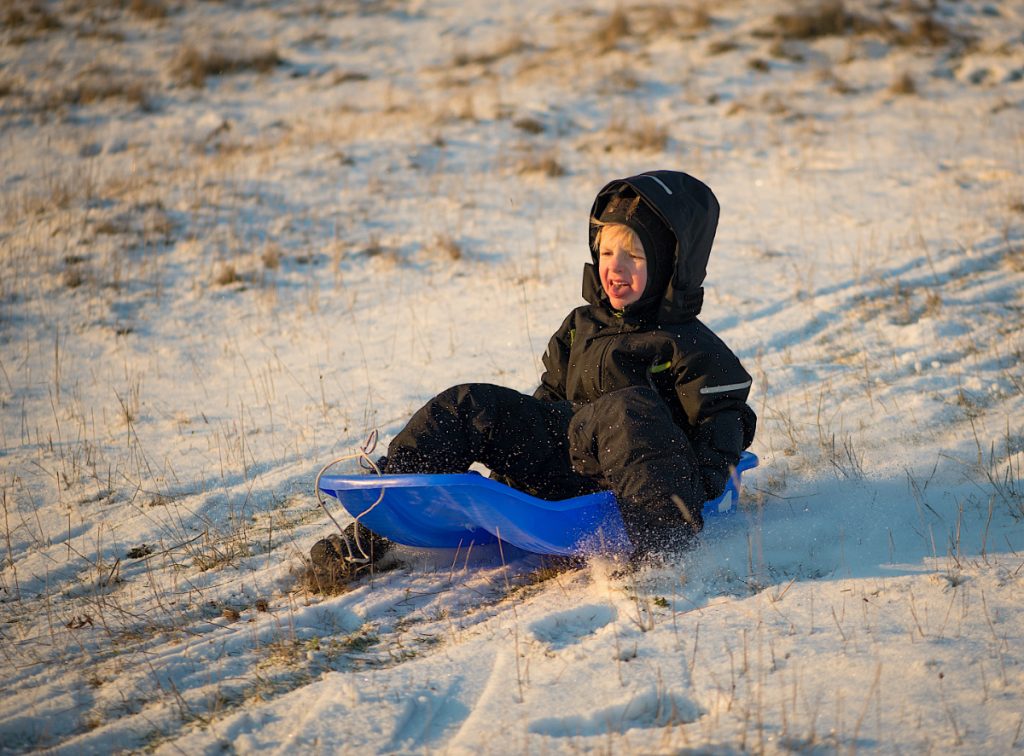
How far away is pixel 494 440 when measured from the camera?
3.37 metres

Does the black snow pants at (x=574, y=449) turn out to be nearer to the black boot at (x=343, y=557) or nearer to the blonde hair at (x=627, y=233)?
the black boot at (x=343, y=557)

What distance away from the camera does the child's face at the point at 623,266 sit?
3395 mm

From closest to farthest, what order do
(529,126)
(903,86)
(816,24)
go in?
(529,126), (903,86), (816,24)

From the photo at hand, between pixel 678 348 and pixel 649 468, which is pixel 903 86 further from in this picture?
pixel 649 468

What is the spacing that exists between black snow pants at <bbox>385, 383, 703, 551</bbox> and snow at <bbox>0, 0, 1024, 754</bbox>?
0.24 metres

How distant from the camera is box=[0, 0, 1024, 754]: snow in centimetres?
243

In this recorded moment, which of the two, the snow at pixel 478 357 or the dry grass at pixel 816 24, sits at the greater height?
the dry grass at pixel 816 24

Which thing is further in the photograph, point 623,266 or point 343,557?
point 623,266

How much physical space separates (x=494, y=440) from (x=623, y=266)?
30.7 inches

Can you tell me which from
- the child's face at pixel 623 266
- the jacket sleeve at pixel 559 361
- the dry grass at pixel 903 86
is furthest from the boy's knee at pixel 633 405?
the dry grass at pixel 903 86

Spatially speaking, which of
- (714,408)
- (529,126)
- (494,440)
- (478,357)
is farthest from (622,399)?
(529,126)

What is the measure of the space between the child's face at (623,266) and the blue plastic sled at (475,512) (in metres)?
0.76

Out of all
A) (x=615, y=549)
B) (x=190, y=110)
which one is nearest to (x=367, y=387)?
(x=615, y=549)

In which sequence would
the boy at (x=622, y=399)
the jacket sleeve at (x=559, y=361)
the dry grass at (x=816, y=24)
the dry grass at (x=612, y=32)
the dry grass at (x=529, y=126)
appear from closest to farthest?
1. the boy at (x=622, y=399)
2. the jacket sleeve at (x=559, y=361)
3. the dry grass at (x=529, y=126)
4. the dry grass at (x=816, y=24)
5. the dry grass at (x=612, y=32)
